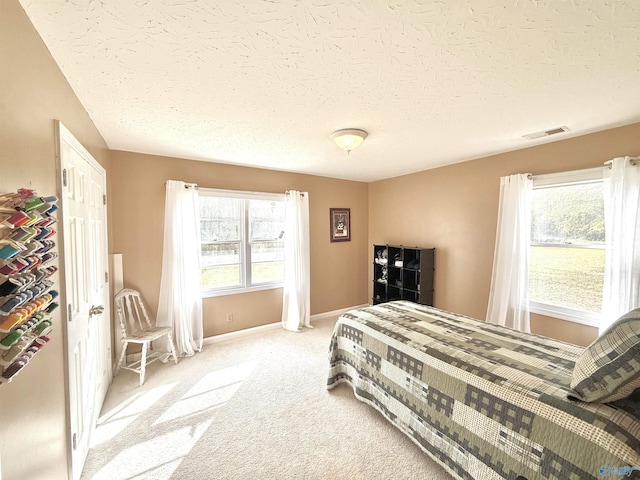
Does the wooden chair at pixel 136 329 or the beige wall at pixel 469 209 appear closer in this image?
the beige wall at pixel 469 209

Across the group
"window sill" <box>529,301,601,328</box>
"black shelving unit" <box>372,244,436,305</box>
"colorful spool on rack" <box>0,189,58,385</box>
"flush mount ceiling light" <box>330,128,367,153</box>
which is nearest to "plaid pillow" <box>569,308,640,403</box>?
"window sill" <box>529,301,601,328</box>

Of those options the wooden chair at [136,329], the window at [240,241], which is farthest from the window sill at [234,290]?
the wooden chair at [136,329]

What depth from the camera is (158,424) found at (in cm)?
210

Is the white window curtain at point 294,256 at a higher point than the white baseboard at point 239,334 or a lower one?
higher

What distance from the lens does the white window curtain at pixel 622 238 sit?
2.18m

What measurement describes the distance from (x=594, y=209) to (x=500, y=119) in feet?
4.69

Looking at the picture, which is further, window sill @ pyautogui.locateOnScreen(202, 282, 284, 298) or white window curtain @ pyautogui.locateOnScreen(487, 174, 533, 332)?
window sill @ pyautogui.locateOnScreen(202, 282, 284, 298)

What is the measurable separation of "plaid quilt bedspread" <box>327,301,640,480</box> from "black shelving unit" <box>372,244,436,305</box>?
151 centimetres

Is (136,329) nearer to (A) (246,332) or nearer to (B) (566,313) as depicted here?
(A) (246,332)

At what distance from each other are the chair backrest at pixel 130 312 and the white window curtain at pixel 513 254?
4037 millimetres

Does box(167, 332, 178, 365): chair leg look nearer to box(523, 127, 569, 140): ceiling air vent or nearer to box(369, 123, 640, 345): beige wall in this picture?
box(369, 123, 640, 345): beige wall

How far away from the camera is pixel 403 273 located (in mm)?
4043

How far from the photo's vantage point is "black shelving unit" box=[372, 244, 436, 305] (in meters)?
3.86

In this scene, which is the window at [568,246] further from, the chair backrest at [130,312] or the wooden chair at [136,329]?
the chair backrest at [130,312]
